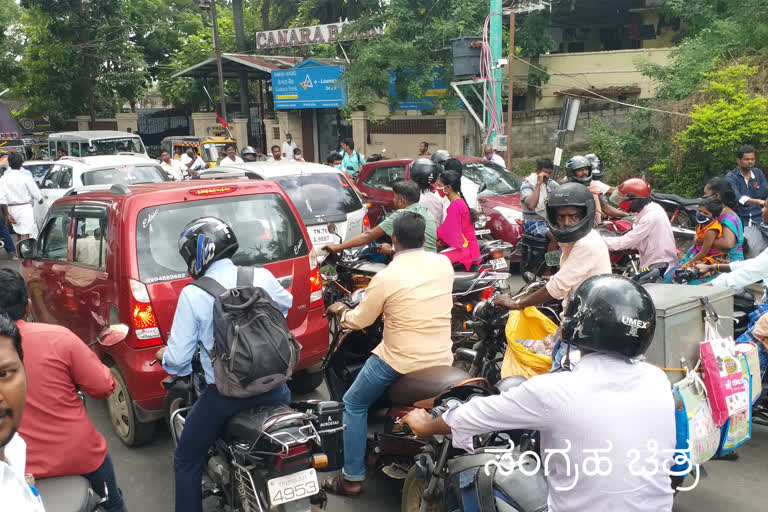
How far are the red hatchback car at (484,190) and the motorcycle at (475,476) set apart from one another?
6494mm

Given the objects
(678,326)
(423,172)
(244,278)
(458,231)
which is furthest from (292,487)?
(423,172)

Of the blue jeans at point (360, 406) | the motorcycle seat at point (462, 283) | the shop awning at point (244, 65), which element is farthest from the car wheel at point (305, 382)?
the shop awning at point (244, 65)

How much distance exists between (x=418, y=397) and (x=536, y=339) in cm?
99

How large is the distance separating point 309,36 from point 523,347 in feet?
74.5

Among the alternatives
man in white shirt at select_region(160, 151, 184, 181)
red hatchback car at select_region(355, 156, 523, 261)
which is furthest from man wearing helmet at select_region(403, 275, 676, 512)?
man in white shirt at select_region(160, 151, 184, 181)

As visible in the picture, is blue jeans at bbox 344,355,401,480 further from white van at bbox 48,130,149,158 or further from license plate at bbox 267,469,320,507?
white van at bbox 48,130,149,158

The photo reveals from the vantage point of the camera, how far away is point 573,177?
750 centimetres

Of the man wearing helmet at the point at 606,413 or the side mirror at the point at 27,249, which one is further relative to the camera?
the side mirror at the point at 27,249

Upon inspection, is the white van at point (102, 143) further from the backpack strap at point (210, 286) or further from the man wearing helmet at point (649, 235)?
the backpack strap at point (210, 286)

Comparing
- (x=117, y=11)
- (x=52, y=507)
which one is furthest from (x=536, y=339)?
(x=117, y=11)

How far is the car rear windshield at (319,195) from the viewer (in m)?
8.33

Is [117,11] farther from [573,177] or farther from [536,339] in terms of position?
[536,339]

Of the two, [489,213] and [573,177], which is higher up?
[573,177]

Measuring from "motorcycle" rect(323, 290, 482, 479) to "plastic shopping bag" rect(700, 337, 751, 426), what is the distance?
1128 mm
